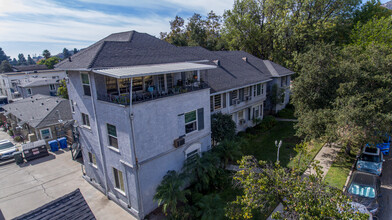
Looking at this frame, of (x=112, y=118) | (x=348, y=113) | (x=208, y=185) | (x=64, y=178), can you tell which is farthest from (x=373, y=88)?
(x=64, y=178)

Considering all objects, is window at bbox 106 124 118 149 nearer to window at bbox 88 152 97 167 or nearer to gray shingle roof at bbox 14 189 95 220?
window at bbox 88 152 97 167

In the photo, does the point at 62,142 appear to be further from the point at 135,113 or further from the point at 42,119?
the point at 135,113

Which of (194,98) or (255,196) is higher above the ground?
(194,98)

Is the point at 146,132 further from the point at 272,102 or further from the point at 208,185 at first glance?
the point at 272,102

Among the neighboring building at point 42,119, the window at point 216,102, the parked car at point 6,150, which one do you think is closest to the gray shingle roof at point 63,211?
the window at point 216,102

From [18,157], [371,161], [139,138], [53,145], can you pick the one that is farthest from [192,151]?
[18,157]

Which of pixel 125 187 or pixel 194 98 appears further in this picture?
pixel 194 98

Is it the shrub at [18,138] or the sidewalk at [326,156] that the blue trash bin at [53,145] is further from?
the sidewalk at [326,156]
